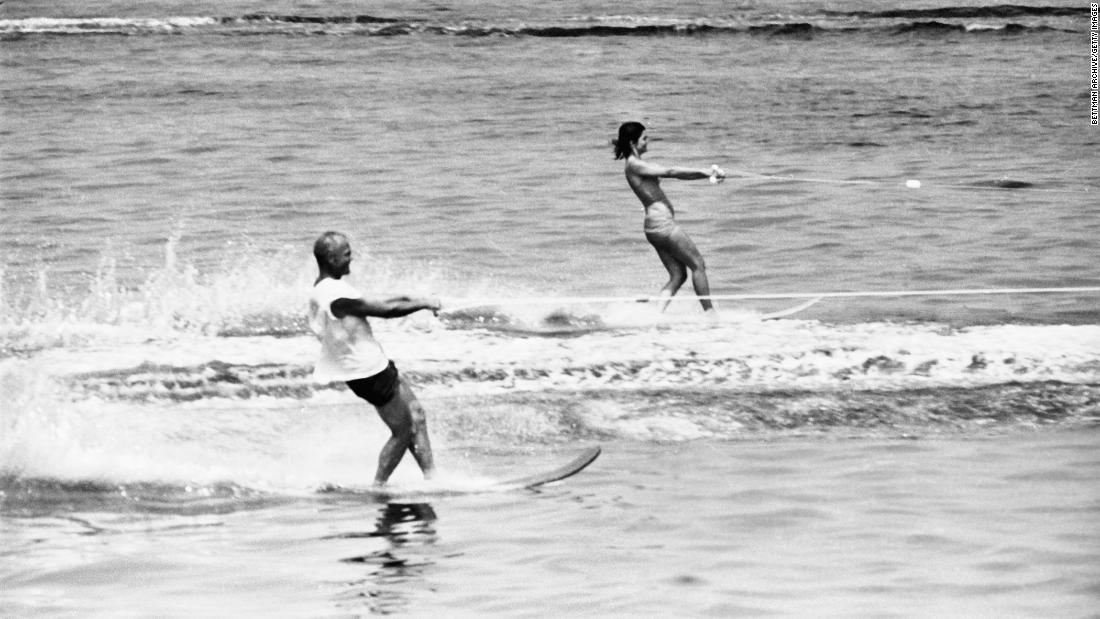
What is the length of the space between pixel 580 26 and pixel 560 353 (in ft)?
83.6

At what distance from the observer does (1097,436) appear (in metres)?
9.81

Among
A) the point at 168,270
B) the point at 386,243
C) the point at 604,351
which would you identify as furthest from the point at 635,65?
the point at 604,351

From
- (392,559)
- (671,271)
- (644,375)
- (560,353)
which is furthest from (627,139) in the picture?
(392,559)

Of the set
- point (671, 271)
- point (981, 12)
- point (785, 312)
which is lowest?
point (785, 312)

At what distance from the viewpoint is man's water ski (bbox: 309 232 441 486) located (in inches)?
338

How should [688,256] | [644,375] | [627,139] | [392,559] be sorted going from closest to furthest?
1. [392,559]
2. [644,375]
3. [627,139]
4. [688,256]

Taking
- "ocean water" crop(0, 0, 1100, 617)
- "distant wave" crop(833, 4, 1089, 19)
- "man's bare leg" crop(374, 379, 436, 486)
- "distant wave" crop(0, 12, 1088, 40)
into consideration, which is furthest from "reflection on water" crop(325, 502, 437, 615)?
"distant wave" crop(833, 4, 1089, 19)

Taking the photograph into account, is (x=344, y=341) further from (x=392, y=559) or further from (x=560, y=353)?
(x=560, y=353)

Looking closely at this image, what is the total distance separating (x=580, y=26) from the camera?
36688mm

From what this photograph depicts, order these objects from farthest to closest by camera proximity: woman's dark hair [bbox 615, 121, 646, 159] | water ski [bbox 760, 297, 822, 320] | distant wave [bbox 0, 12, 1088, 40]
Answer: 1. distant wave [bbox 0, 12, 1088, 40]
2. water ski [bbox 760, 297, 822, 320]
3. woman's dark hair [bbox 615, 121, 646, 159]

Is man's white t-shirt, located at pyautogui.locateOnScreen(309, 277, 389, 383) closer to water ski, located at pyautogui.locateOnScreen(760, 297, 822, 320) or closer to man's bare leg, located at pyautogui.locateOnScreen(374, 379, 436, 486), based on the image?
man's bare leg, located at pyautogui.locateOnScreen(374, 379, 436, 486)

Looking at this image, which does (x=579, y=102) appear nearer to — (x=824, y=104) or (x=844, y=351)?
(x=824, y=104)

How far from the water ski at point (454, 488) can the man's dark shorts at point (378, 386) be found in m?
0.45

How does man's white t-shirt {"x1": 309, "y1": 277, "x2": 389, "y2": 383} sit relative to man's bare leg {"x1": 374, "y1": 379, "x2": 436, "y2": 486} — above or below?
above
